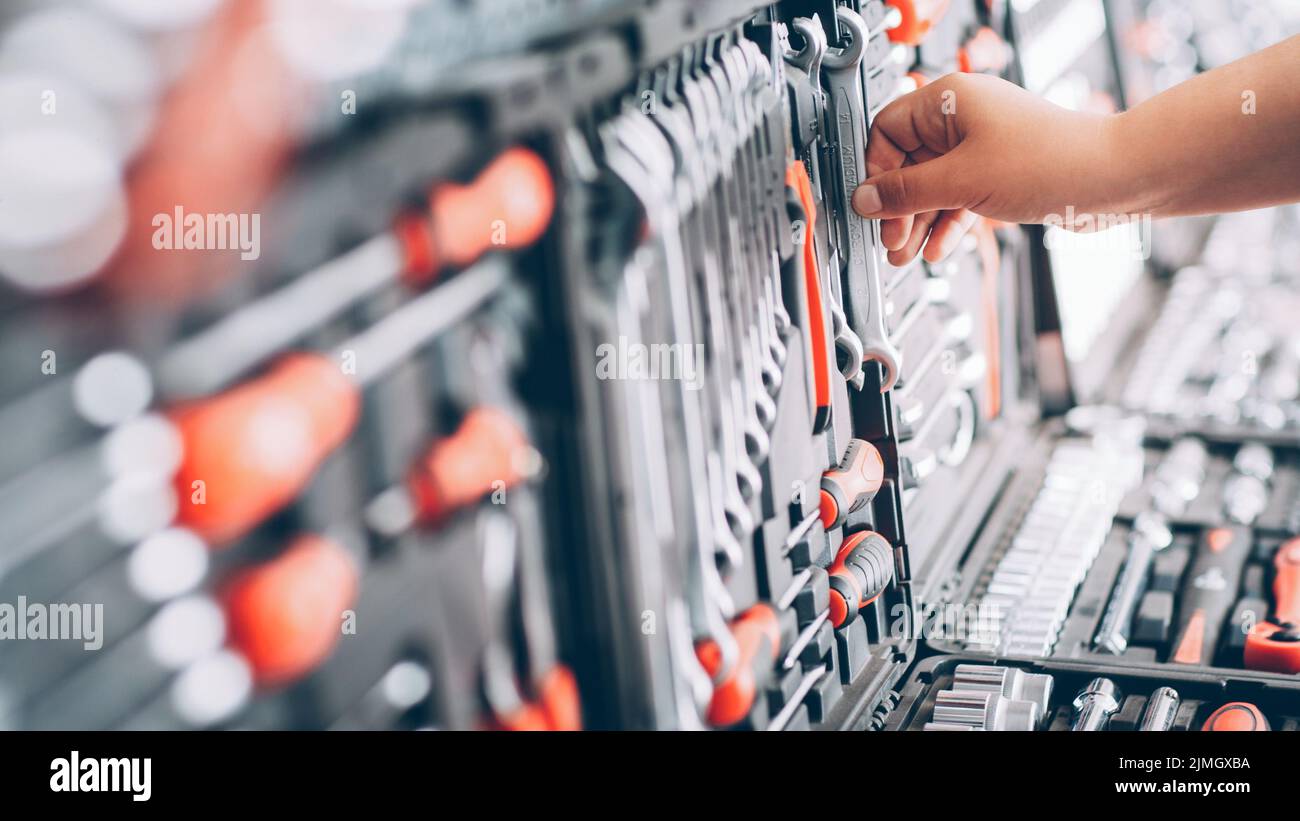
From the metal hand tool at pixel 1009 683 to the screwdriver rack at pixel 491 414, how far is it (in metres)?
0.06

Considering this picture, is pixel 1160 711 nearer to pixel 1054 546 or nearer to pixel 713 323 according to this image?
pixel 1054 546

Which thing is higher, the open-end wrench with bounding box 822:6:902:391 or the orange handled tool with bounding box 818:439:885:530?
the open-end wrench with bounding box 822:6:902:391

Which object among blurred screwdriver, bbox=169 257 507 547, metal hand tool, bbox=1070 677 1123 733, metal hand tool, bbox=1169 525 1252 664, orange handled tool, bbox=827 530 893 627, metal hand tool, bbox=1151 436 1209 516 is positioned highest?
blurred screwdriver, bbox=169 257 507 547

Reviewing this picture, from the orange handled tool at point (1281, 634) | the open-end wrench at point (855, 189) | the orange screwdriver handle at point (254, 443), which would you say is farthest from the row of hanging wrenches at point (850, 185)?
the orange screwdriver handle at point (254, 443)

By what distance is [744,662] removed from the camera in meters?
0.73

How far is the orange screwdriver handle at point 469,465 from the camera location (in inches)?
22.1

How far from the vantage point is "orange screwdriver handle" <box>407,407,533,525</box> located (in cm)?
56

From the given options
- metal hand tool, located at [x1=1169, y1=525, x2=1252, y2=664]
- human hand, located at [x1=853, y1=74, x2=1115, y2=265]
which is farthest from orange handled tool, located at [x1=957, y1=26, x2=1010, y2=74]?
metal hand tool, located at [x1=1169, y1=525, x2=1252, y2=664]

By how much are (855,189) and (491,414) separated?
49 centimetres

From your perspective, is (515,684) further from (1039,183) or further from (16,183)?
(1039,183)

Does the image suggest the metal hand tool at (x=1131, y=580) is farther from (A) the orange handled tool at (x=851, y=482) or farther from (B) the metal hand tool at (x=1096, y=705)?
(A) the orange handled tool at (x=851, y=482)

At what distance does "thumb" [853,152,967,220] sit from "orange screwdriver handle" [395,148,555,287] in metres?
0.43

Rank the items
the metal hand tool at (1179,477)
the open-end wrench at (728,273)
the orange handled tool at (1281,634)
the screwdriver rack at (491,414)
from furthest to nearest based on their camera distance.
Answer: the metal hand tool at (1179,477), the orange handled tool at (1281,634), the open-end wrench at (728,273), the screwdriver rack at (491,414)

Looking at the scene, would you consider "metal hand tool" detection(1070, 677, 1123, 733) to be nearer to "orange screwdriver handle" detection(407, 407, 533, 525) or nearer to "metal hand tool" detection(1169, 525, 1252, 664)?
"metal hand tool" detection(1169, 525, 1252, 664)
